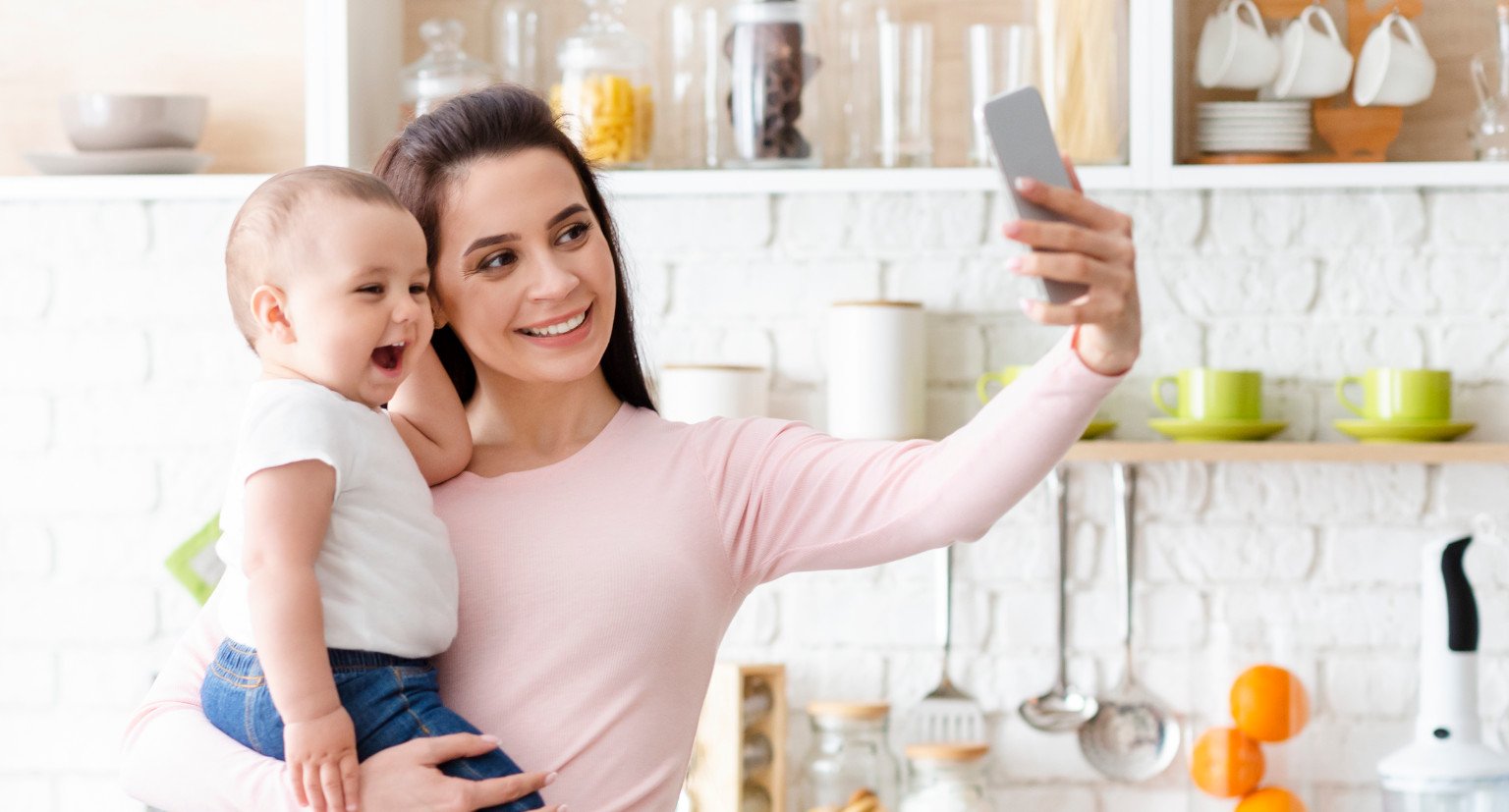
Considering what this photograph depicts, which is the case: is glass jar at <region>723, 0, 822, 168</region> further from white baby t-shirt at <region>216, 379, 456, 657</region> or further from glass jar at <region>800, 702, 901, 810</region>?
white baby t-shirt at <region>216, 379, 456, 657</region>

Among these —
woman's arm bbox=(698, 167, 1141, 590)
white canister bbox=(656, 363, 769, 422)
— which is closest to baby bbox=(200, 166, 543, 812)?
woman's arm bbox=(698, 167, 1141, 590)

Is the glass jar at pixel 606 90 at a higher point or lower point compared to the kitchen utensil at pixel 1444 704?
higher

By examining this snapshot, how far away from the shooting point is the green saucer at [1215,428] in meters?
1.94

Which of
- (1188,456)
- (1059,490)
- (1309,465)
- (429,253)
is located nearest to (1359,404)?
(1309,465)

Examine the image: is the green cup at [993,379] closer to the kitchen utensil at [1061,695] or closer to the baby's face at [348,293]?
the kitchen utensil at [1061,695]

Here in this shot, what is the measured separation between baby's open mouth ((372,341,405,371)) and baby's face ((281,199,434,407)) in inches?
0.4

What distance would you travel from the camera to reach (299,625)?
1.00 m

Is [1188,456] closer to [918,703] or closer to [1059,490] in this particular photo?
[1059,490]

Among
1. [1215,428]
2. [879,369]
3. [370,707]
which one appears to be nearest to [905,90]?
[879,369]

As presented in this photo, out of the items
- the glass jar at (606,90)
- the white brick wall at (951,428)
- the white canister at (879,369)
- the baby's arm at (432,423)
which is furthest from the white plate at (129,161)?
the baby's arm at (432,423)

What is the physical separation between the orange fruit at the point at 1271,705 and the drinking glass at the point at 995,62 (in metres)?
0.73

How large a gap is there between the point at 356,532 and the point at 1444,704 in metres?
1.42

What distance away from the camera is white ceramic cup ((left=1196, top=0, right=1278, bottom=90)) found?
6.28 feet

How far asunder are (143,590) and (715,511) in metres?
1.34
